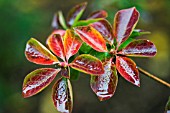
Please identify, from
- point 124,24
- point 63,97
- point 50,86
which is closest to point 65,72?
point 63,97

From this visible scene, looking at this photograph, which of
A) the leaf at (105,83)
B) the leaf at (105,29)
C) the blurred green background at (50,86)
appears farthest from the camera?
the blurred green background at (50,86)

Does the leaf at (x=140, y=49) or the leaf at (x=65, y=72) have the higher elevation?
the leaf at (x=140, y=49)

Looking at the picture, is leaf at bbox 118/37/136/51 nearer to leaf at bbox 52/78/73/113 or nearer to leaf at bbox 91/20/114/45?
leaf at bbox 91/20/114/45

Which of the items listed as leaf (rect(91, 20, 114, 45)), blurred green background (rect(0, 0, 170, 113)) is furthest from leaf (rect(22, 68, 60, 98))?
blurred green background (rect(0, 0, 170, 113))

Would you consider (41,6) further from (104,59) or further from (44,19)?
(104,59)

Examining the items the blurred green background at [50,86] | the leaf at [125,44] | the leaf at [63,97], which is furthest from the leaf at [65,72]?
the blurred green background at [50,86]

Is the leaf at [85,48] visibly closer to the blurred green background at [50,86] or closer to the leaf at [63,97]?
the leaf at [63,97]

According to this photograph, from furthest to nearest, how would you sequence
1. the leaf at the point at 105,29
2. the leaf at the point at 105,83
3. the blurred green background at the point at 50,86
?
the blurred green background at the point at 50,86, the leaf at the point at 105,29, the leaf at the point at 105,83

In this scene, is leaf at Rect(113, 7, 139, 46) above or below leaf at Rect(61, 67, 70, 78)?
above
